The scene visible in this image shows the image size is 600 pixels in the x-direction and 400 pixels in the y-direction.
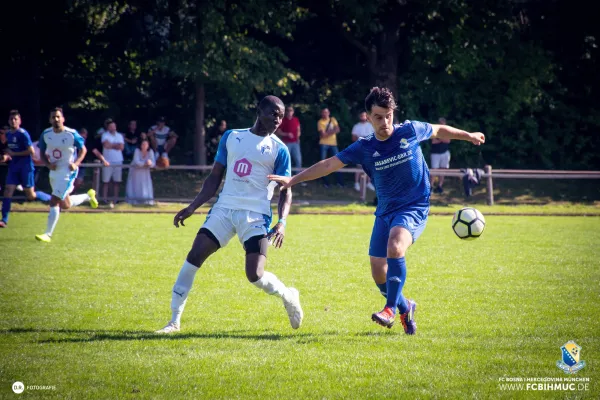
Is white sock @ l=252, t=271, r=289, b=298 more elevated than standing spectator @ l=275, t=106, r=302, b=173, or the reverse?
standing spectator @ l=275, t=106, r=302, b=173

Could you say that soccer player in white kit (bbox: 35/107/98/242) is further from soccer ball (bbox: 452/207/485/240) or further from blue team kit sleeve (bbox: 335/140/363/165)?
soccer ball (bbox: 452/207/485/240)

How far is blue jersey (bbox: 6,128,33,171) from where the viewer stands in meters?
15.5

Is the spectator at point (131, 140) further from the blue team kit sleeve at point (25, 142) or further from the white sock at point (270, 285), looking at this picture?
the white sock at point (270, 285)

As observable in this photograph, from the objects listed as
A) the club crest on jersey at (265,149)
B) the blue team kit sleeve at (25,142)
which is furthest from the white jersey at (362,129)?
the club crest on jersey at (265,149)

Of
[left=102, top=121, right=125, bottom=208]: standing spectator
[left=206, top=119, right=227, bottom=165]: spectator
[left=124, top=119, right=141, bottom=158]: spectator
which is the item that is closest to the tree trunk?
[left=206, top=119, right=227, bottom=165]: spectator

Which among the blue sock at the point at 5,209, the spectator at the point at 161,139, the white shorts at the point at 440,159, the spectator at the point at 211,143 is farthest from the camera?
the spectator at the point at 211,143

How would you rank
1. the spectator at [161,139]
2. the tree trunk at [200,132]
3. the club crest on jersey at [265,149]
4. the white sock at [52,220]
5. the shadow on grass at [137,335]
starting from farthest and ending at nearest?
the tree trunk at [200,132] → the spectator at [161,139] → the white sock at [52,220] → the club crest on jersey at [265,149] → the shadow on grass at [137,335]

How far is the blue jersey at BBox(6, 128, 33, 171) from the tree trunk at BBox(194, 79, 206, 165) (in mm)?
9827

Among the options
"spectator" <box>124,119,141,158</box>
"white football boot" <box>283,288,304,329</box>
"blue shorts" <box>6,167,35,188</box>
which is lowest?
"white football boot" <box>283,288,304,329</box>

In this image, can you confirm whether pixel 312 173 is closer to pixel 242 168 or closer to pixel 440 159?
pixel 242 168

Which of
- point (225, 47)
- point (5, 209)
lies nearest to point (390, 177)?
point (5, 209)

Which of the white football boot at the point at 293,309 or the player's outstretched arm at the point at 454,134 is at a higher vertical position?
the player's outstretched arm at the point at 454,134

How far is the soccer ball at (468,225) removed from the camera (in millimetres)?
7750

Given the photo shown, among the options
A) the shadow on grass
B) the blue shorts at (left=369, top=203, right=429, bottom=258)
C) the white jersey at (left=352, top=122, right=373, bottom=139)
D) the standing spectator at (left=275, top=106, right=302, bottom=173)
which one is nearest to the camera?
the shadow on grass
